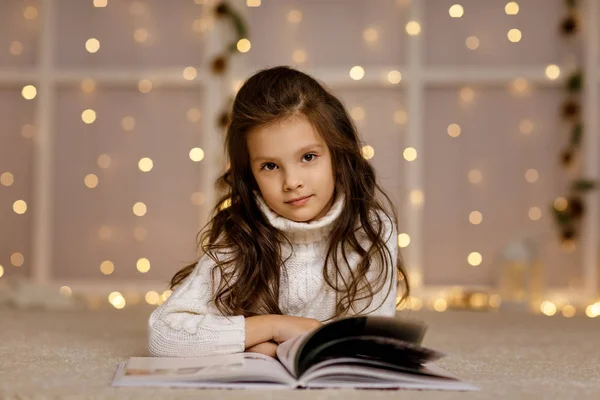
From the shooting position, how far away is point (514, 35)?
357cm

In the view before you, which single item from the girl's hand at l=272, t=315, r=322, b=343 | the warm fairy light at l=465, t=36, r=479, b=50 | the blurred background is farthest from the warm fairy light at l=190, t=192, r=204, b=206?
the girl's hand at l=272, t=315, r=322, b=343

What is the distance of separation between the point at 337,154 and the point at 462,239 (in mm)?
2032

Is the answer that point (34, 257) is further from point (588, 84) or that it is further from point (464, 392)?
point (464, 392)

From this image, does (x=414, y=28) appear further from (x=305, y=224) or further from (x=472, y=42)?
(x=305, y=224)

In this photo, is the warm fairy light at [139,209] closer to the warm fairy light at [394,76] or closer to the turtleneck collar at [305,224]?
the warm fairy light at [394,76]

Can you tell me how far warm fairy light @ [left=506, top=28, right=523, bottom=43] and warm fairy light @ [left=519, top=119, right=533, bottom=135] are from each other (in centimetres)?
34

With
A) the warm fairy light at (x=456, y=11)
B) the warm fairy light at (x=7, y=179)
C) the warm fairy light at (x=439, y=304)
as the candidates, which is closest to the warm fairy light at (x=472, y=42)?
the warm fairy light at (x=456, y=11)

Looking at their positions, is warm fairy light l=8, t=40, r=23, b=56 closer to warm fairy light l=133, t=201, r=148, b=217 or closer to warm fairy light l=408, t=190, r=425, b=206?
warm fairy light l=133, t=201, r=148, b=217

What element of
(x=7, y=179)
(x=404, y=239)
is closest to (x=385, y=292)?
(x=404, y=239)

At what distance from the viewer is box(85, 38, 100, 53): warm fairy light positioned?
3672 millimetres

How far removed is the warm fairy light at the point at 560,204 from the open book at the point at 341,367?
241cm

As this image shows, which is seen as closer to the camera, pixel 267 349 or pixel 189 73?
pixel 267 349

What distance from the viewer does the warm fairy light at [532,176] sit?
140 inches

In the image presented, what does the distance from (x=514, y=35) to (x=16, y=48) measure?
214 centimetres
